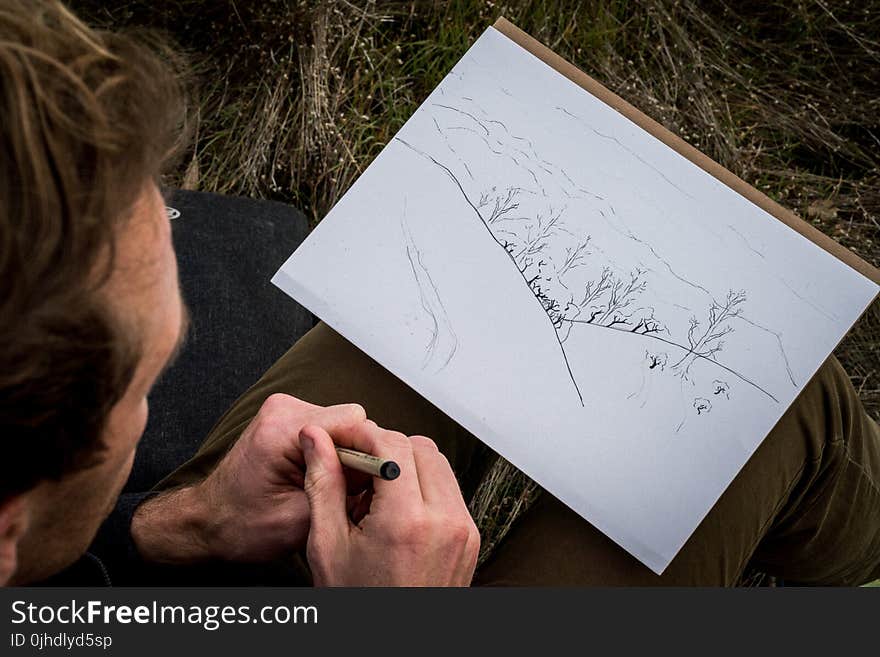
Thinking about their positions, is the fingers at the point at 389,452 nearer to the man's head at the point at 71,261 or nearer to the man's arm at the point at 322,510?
the man's arm at the point at 322,510

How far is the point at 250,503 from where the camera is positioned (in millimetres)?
808

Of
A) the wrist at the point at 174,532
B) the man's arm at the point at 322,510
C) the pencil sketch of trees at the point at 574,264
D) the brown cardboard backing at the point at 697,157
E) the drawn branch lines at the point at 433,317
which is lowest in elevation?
the wrist at the point at 174,532

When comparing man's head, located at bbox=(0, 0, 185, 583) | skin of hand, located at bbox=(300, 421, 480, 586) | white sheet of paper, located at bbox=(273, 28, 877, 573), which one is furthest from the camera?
white sheet of paper, located at bbox=(273, 28, 877, 573)

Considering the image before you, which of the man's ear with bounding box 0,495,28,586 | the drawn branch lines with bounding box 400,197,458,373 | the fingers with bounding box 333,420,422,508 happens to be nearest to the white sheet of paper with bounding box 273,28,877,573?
the drawn branch lines with bounding box 400,197,458,373

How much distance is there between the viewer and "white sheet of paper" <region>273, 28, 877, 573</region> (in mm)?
835

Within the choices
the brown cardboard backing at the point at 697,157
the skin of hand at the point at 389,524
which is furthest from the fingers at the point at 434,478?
the brown cardboard backing at the point at 697,157

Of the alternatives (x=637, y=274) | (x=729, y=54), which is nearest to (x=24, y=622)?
(x=637, y=274)

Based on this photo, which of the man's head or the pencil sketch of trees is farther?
the pencil sketch of trees

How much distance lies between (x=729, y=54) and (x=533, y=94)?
2.71 ft

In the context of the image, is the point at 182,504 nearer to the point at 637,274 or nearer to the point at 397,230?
the point at 397,230

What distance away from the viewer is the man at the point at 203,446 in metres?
0.52

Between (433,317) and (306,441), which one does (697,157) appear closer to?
(433,317)

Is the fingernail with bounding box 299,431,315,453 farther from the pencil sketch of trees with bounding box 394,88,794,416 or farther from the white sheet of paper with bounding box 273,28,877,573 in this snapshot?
the pencil sketch of trees with bounding box 394,88,794,416

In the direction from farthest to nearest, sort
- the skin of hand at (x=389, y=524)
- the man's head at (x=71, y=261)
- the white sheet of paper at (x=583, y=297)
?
the white sheet of paper at (x=583, y=297)
the skin of hand at (x=389, y=524)
the man's head at (x=71, y=261)
